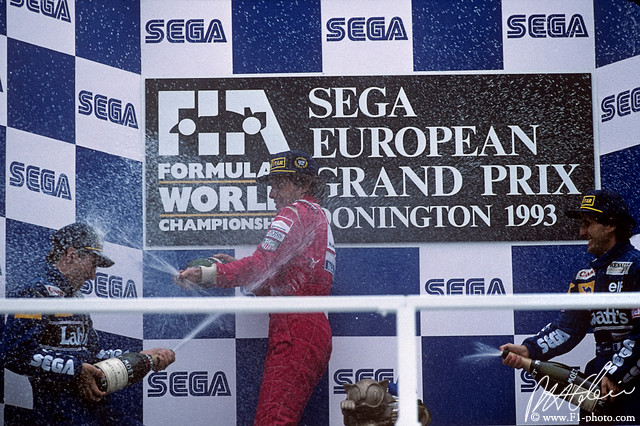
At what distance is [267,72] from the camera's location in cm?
401

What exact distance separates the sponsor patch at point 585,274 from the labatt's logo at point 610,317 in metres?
0.22

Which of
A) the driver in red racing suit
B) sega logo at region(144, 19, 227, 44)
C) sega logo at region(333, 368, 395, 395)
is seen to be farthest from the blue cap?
sega logo at region(333, 368, 395, 395)

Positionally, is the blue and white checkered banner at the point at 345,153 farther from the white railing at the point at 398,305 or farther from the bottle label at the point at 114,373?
the white railing at the point at 398,305

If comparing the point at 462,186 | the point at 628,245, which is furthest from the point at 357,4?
the point at 628,245

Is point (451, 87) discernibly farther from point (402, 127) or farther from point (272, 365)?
point (272, 365)

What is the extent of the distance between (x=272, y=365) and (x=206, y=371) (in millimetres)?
467

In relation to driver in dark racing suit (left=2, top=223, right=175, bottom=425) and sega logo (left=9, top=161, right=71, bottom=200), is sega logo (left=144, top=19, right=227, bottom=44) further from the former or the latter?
driver in dark racing suit (left=2, top=223, right=175, bottom=425)

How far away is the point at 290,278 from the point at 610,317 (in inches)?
56.0

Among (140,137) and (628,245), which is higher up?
(140,137)

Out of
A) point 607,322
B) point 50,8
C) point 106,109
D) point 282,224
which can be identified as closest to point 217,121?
point 106,109

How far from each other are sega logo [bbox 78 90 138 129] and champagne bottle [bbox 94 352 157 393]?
114 cm

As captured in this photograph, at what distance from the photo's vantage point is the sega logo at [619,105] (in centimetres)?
401

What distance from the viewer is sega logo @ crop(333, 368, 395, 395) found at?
4.00 m

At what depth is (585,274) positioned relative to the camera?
3.86 metres
